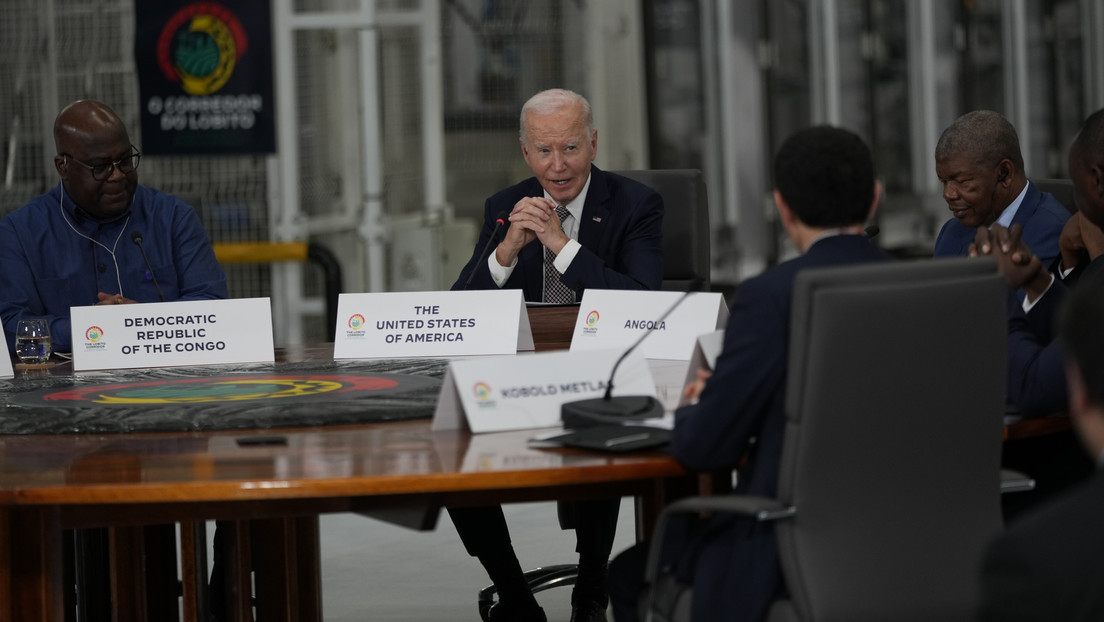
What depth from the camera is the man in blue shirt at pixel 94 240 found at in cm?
364

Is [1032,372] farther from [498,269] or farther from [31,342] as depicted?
[31,342]

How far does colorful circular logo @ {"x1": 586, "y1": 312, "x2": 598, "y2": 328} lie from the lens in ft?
10.0

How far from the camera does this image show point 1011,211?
333 centimetres

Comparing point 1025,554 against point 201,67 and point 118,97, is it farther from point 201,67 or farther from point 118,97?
point 118,97

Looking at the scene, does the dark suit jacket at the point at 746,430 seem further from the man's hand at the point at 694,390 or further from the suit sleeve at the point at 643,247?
the suit sleeve at the point at 643,247

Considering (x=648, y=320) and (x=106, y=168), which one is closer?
(x=648, y=320)

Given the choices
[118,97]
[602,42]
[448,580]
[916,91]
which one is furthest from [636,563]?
[916,91]

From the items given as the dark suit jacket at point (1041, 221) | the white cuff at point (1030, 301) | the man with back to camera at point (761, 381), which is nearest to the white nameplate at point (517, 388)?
the man with back to camera at point (761, 381)

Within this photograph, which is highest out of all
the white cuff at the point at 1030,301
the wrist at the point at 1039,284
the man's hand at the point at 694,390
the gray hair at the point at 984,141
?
the gray hair at the point at 984,141

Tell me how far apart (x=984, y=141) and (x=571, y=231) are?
110 centimetres

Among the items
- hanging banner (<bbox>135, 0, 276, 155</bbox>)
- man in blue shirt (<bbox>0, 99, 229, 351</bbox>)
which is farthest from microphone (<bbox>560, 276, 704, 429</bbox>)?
hanging banner (<bbox>135, 0, 276, 155</bbox>)

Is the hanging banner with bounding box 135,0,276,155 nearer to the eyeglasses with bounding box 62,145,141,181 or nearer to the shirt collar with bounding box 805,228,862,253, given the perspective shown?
the eyeglasses with bounding box 62,145,141,181

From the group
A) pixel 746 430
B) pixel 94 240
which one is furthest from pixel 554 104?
pixel 746 430

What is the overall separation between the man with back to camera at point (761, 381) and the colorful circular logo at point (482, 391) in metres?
0.35
